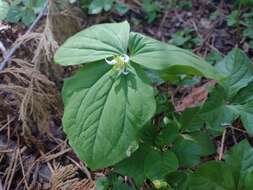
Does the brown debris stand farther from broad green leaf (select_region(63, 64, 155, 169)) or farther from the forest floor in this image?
broad green leaf (select_region(63, 64, 155, 169))

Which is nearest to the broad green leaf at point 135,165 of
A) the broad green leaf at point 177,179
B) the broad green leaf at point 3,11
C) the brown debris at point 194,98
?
the broad green leaf at point 177,179

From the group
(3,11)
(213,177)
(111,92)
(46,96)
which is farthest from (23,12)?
(213,177)

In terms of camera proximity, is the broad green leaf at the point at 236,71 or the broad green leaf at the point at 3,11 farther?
the broad green leaf at the point at 3,11

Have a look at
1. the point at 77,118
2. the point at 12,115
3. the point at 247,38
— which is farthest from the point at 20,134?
the point at 247,38

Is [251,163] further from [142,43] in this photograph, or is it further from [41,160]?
[41,160]

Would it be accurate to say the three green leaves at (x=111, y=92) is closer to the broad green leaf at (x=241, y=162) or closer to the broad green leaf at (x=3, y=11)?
the broad green leaf at (x=241, y=162)
